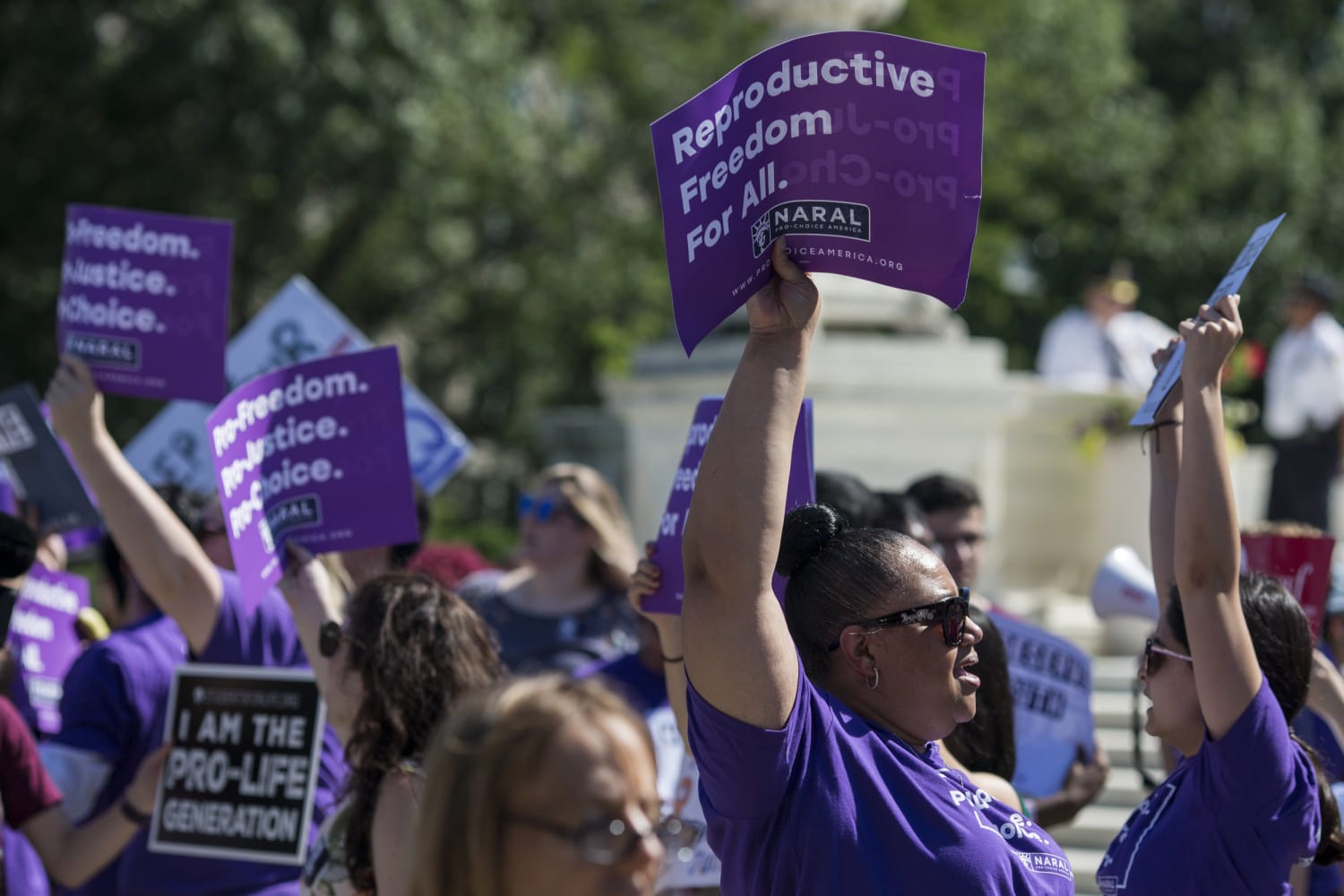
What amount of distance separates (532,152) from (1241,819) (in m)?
18.8

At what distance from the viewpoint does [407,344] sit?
80.8 feet

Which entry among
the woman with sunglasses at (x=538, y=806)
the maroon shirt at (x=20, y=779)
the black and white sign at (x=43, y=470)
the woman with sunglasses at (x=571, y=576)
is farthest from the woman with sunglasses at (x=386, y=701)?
the woman with sunglasses at (x=571, y=576)

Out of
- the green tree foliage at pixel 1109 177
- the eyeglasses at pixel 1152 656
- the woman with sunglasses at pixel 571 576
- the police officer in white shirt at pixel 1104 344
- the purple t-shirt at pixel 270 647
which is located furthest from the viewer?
the green tree foliage at pixel 1109 177

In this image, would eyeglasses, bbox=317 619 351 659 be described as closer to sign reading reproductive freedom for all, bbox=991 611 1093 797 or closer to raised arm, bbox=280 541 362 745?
raised arm, bbox=280 541 362 745

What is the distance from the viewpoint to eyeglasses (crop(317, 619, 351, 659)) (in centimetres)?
381

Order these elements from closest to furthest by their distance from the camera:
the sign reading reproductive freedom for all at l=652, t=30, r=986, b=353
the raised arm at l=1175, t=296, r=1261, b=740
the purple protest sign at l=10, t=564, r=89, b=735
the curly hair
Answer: the sign reading reproductive freedom for all at l=652, t=30, r=986, b=353
the raised arm at l=1175, t=296, r=1261, b=740
the curly hair
the purple protest sign at l=10, t=564, r=89, b=735

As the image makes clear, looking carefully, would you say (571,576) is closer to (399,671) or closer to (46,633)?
(46,633)

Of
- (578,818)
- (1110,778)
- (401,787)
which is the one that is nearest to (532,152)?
(1110,778)

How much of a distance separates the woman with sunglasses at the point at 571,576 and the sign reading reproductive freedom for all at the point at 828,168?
3601 mm

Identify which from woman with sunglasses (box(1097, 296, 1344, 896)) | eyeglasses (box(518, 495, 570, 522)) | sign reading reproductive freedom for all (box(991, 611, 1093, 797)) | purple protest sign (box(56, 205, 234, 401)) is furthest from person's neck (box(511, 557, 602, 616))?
woman with sunglasses (box(1097, 296, 1344, 896))

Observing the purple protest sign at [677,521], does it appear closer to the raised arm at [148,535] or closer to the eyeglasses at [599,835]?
the raised arm at [148,535]

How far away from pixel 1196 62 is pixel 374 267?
19098 millimetres

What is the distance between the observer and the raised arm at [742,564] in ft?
8.52

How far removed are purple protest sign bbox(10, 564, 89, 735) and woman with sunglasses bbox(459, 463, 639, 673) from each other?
132 cm
